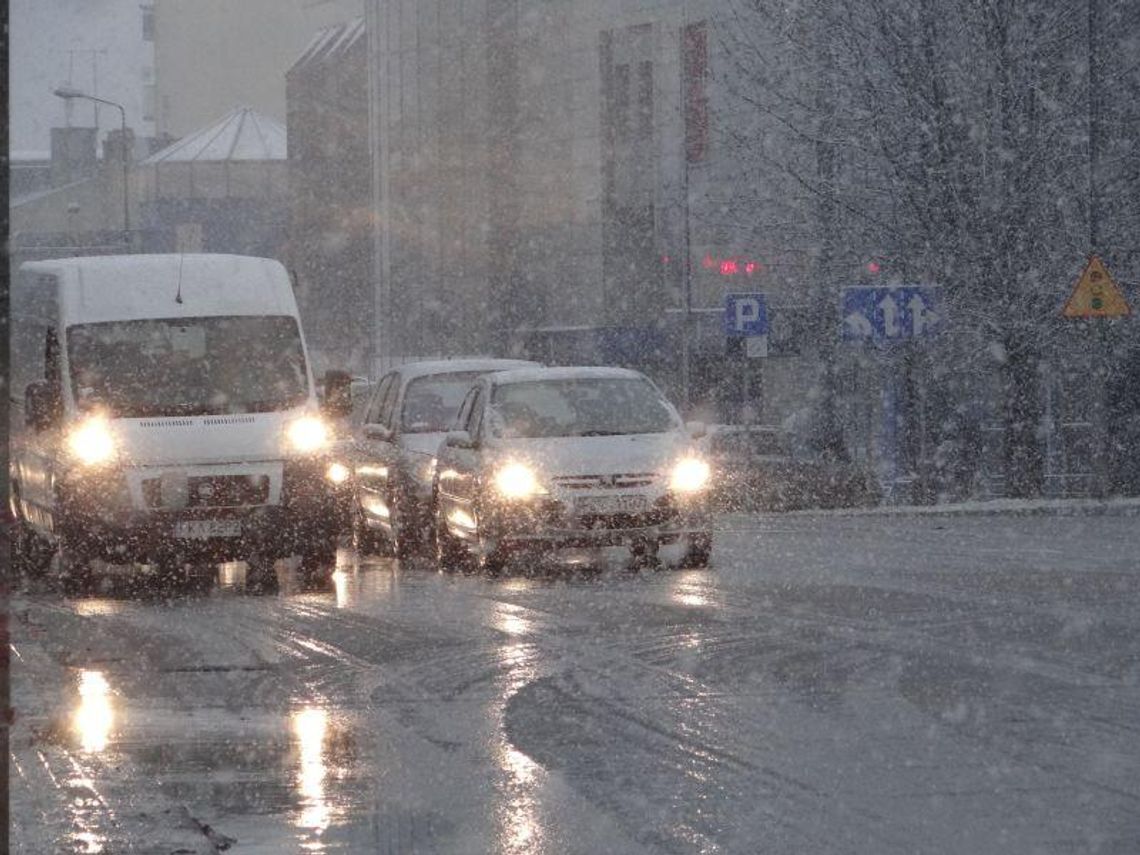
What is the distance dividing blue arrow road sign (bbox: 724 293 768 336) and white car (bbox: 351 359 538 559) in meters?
8.65

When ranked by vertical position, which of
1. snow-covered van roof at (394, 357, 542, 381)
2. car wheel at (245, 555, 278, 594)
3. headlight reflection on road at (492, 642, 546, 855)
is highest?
snow-covered van roof at (394, 357, 542, 381)

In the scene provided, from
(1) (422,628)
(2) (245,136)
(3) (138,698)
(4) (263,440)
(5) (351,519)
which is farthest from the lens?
(2) (245,136)

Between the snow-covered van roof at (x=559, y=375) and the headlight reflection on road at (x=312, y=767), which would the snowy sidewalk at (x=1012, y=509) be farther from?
the headlight reflection on road at (x=312, y=767)

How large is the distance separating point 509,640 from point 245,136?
10003 centimetres

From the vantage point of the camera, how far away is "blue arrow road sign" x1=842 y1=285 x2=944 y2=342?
95.3 feet

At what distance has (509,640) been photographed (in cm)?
1346

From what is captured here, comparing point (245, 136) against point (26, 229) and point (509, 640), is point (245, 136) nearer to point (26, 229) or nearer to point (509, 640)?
point (26, 229)

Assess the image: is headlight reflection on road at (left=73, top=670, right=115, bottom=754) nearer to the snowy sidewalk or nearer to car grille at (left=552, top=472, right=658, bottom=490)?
car grille at (left=552, top=472, right=658, bottom=490)

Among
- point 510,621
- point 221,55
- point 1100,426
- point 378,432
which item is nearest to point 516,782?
point 510,621

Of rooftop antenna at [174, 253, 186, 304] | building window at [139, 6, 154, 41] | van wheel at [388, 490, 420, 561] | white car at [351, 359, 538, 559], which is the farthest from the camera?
building window at [139, 6, 154, 41]

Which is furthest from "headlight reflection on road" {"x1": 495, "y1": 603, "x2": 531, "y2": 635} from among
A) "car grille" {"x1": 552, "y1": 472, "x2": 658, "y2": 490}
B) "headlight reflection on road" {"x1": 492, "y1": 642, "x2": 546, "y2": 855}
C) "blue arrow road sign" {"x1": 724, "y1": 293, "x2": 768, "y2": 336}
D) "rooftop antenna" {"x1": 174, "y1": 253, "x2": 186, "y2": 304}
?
"blue arrow road sign" {"x1": 724, "y1": 293, "x2": 768, "y2": 336}

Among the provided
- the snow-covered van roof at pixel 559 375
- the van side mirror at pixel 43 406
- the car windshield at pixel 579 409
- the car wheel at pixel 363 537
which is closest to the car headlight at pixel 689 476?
the car windshield at pixel 579 409

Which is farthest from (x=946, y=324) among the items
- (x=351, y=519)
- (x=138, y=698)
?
(x=138, y=698)

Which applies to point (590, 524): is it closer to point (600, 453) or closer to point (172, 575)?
point (600, 453)
